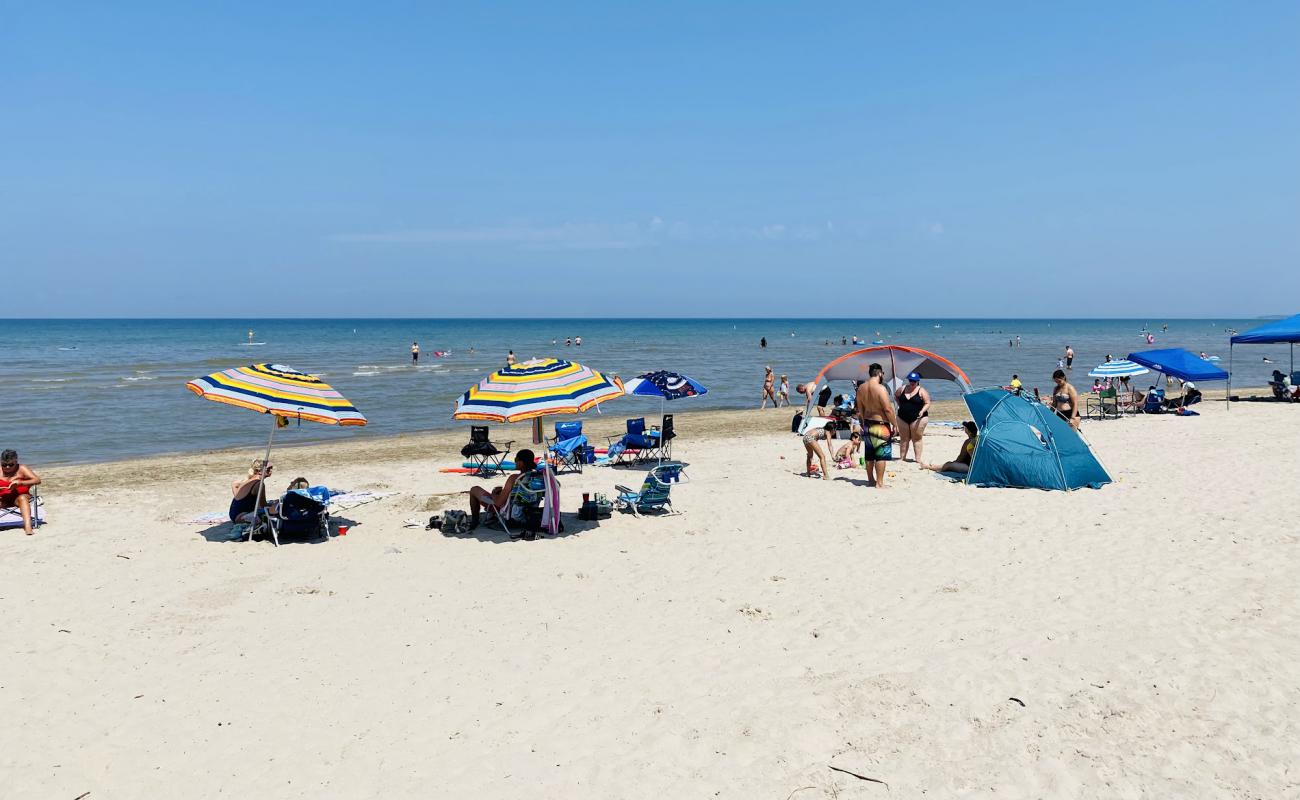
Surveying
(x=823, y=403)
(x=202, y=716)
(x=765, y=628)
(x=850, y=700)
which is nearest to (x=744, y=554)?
(x=765, y=628)

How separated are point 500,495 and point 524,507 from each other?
38 cm

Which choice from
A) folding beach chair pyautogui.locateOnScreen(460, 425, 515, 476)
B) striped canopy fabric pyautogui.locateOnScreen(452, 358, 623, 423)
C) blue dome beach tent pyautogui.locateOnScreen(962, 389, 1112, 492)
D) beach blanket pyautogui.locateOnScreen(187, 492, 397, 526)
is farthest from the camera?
folding beach chair pyautogui.locateOnScreen(460, 425, 515, 476)

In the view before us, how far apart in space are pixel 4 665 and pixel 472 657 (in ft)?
10.3

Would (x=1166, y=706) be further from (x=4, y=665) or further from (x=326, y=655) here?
(x=4, y=665)

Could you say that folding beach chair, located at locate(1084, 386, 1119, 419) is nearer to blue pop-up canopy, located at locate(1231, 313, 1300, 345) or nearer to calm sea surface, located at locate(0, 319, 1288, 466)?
blue pop-up canopy, located at locate(1231, 313, 1300, 345)

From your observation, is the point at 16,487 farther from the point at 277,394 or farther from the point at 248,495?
the point at 277,394

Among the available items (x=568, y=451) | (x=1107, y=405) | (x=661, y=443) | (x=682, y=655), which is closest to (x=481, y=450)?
(x=568, y=451)

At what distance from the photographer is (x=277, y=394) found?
325 inches

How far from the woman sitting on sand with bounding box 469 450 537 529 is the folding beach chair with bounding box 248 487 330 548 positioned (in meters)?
1.56

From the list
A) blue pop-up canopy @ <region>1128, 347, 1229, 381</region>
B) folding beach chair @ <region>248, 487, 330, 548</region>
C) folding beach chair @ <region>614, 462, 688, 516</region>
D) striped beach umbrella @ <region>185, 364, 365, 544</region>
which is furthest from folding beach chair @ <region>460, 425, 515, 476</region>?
blue pop-up canopy @ <region>1128, 347, 1229, 381</region>

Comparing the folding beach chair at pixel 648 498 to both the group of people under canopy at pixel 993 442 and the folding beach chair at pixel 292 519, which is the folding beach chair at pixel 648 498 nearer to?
the group of people under canopy at pixel 993 442

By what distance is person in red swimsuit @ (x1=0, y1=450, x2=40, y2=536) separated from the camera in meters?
9.20

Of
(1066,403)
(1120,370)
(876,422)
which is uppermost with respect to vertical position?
(1120,370)

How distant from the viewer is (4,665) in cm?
563
